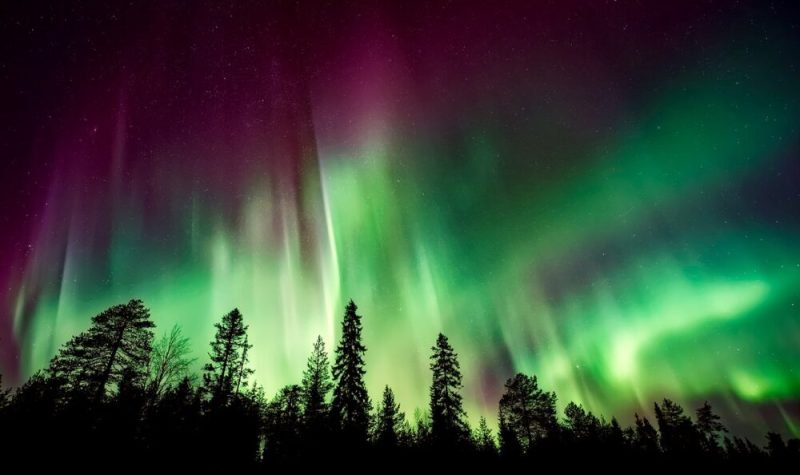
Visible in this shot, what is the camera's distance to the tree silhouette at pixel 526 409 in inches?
1844

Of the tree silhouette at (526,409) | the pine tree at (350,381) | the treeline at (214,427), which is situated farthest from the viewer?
the tree silhouette at (526,409)

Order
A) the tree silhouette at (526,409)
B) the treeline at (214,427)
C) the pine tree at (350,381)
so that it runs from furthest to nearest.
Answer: the tree silhouette at (526,409) → the pine tree at (350,381) → the treeline at (214,427)

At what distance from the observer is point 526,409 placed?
47625mm

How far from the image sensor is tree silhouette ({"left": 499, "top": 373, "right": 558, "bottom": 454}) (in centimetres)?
4684

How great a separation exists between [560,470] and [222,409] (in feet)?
71.7

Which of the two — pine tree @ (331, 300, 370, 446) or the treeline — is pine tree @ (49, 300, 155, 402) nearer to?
the treeline

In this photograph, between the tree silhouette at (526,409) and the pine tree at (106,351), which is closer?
the pine tree at (106,351)

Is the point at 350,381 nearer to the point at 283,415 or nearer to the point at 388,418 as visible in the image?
the point at 388,418

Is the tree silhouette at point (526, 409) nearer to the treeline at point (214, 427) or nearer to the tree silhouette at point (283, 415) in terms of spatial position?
the treeline at point (214, 427)

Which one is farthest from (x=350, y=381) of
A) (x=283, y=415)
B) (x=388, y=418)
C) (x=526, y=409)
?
(x=526, y=409)

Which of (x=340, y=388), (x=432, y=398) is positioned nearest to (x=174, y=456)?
(x=340, y=388)

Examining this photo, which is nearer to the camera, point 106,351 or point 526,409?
point 106,351

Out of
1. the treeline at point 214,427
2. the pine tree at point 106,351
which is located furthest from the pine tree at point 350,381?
the pine tree at point 106,351

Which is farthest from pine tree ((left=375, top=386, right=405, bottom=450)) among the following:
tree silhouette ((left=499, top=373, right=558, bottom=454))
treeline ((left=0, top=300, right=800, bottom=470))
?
tree silhouette ((left=499, top=373, right=558, bottom=454))
